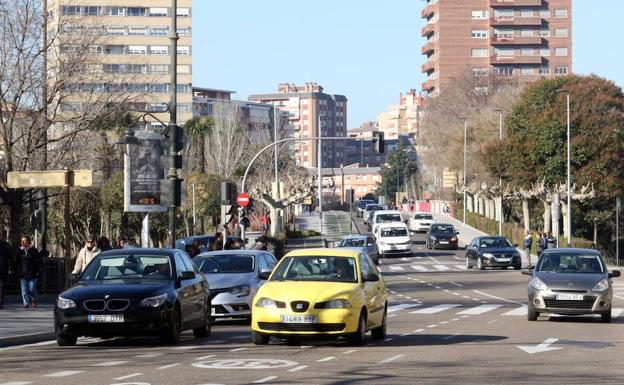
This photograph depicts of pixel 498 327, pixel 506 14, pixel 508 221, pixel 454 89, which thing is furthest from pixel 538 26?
pixel 498 327

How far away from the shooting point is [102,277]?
21.0 metres

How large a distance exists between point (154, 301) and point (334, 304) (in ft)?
8.75

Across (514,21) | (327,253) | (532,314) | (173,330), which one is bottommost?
(532,314)

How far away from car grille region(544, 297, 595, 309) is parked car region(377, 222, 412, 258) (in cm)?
4631

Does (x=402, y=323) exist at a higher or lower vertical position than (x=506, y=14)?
lower

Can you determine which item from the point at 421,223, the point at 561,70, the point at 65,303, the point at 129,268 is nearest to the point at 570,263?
the point at 129,268

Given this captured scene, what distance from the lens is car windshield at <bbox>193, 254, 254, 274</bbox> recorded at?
27.1 m

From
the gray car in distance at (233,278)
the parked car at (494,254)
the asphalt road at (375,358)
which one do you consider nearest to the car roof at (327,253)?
the asphalt road at (375,358)

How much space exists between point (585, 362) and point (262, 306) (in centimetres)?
474

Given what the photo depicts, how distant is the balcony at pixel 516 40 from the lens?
586 ft

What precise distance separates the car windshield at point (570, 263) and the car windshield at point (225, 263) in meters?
6.13

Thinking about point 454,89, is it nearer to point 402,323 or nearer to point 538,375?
point 402,323

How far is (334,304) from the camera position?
1941cm

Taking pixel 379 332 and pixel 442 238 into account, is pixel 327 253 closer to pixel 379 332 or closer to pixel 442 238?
pixel 379 332
